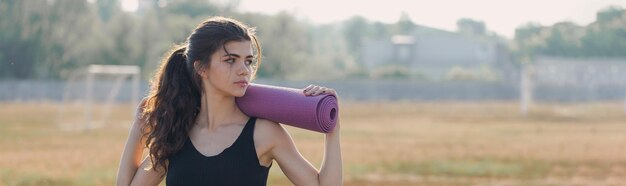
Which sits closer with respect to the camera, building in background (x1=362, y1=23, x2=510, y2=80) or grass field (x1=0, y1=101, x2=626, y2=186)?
grass field (x1=0, y1=101, x2=626, y2=186)

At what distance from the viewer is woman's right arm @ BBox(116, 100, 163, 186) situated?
556cm

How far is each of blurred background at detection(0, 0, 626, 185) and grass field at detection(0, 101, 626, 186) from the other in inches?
1.8

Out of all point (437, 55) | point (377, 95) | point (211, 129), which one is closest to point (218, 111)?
point (211, 129)

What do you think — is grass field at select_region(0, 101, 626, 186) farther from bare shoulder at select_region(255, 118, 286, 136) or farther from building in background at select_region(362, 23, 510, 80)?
building in background at select_region(362, 23, 510, 80)

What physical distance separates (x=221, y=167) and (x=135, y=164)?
1.51 feet

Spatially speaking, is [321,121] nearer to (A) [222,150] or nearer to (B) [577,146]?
(A) [222,150]

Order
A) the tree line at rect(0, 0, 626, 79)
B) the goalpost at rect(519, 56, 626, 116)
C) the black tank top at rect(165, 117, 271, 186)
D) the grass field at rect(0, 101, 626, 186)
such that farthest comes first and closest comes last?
the goalpost at rect(519, 56, 626, 116), the tree line at rect(0, 0, 626, 79), the grass field at rect(0, 101, 626, 186), the black tank top at rect(165, 117, 271, 186)

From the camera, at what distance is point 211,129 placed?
548cm

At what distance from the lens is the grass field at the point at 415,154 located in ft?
69.7

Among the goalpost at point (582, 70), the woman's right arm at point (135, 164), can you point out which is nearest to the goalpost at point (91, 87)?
the woman's right arm at point (135, 164)

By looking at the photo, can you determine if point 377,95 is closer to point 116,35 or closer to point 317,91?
point 116,35

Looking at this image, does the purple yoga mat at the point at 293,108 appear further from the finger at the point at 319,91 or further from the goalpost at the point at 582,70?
the goalpost at the point at 582,70

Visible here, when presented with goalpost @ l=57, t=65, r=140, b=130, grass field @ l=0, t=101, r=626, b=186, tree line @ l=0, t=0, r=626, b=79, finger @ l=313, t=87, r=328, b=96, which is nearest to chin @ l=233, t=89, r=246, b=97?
finger @ l=313, t=87, r=328, b=96

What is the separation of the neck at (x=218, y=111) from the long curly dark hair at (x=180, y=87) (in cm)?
5
